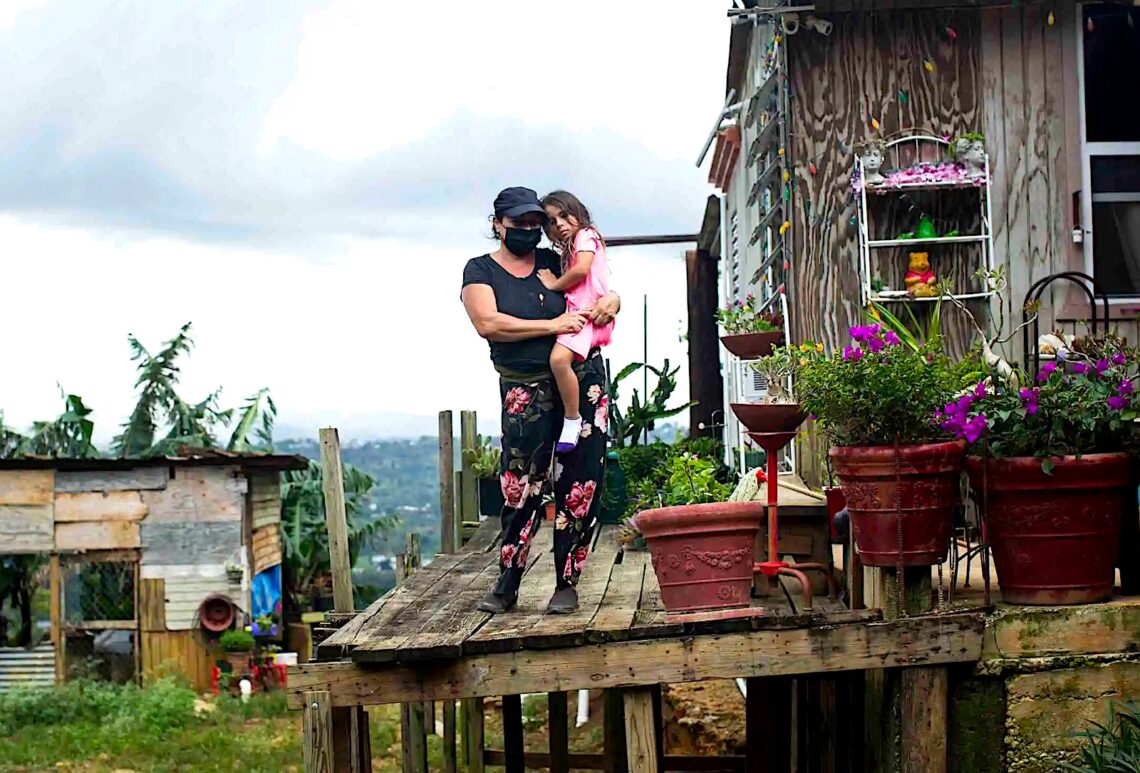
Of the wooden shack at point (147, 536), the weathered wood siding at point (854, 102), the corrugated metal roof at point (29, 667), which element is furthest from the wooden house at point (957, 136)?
the corrugated metal roof at point (29, 667)

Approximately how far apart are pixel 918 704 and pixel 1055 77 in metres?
4.71

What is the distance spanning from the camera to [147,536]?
58.4ft

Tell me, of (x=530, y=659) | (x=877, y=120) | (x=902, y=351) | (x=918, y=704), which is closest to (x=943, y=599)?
(x=918, y=704)

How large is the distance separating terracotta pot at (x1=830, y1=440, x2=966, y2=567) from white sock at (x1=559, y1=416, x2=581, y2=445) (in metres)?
1.09

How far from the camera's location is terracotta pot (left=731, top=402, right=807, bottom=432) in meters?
6.10

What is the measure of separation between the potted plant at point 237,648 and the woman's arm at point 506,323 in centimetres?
1272

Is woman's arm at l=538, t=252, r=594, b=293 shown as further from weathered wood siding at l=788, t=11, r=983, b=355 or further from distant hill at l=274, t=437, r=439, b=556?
distant hill at l=274, t=437, r=439, b=556

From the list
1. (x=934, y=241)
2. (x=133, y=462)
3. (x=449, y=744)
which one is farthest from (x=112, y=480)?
(x=934, y=241)

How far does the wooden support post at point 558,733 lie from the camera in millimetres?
9438

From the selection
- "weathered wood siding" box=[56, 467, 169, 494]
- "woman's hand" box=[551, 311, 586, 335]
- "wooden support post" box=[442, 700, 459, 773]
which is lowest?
"wooden support post" box=[442, 700, 459, 773]

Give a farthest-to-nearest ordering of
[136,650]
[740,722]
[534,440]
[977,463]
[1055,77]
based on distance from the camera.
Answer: [136,650] < [740,722] < [1055,77] < [534,440] < [977,463]

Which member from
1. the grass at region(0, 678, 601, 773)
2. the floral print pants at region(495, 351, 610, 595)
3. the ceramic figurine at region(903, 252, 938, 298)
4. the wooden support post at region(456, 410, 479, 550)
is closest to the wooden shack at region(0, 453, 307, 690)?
the grass at region(0, 678, 601, 773)

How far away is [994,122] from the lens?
8.77 metres

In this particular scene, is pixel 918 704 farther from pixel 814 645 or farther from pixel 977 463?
pixel 977 463
